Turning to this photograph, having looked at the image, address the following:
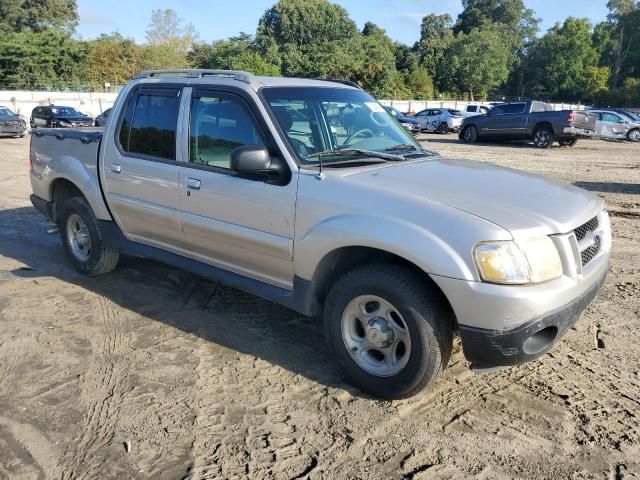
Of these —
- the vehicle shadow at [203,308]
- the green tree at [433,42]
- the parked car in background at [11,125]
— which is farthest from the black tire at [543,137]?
the green tree at [433,42]

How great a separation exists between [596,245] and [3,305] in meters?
4.93

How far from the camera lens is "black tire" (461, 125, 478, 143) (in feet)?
78.0

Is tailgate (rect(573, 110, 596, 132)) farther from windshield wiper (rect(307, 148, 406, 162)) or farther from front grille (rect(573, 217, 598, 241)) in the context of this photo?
windshield wiper (rect(307, 148, 406, 162))

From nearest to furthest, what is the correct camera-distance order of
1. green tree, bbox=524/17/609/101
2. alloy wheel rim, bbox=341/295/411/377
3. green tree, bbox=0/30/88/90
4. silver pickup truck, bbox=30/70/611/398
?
silver pickup truck, bbox=30/70/611/398 < alloy wheel rim, bbox=341/295/411/377 < green tree, bbox=0/30/88/90 < green tree, bbox=524/17/609/101

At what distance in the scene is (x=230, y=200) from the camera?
13.3 feet

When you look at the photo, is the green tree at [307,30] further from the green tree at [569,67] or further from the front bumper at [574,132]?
the front bumper at [574,132]

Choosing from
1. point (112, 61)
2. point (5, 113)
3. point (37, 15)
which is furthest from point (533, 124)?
point (37, 15)

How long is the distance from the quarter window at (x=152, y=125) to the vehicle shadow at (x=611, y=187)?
9233 mm

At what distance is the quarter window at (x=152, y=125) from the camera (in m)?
4.64

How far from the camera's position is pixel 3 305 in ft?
16.8

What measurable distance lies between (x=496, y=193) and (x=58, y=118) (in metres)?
27.3

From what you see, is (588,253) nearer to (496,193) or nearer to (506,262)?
(496,193)

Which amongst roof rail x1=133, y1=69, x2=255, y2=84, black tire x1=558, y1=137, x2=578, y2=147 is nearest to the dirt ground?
roof rail x1=133, y1=69, x2=255, y2=84

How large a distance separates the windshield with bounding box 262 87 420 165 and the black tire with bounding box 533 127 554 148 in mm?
18359
